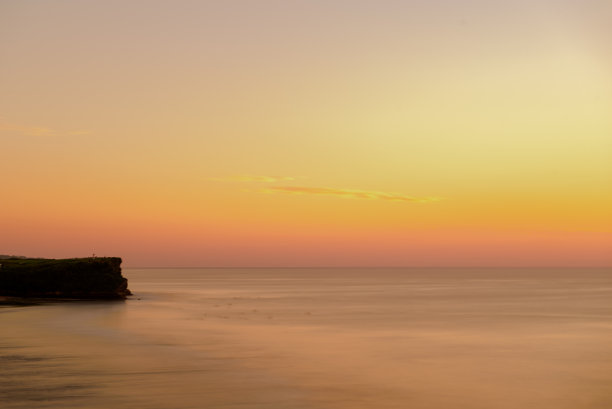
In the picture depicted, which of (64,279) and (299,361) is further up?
(64,279)

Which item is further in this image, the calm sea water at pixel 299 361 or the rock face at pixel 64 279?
the rock face at pixel 64 279

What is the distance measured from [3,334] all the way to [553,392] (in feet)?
109

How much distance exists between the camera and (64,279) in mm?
80125

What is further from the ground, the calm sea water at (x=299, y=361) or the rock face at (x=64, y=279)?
the rock face at (x=64, y=279)

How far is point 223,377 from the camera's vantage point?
27891 mm

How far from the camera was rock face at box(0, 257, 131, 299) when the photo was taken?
78250 mm

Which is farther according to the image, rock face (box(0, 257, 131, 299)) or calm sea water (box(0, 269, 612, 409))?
rock face (box(0, 257, 131, 299))

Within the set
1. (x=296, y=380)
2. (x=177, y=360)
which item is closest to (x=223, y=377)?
(x=296, y=380)

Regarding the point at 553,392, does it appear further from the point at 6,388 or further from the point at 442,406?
the point at 6,388

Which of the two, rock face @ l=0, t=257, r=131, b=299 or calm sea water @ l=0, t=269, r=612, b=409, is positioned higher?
rock face @ l=0, t=257, r=131, b=299

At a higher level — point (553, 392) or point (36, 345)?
point (36, 345)

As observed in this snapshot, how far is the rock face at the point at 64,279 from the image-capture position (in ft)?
257

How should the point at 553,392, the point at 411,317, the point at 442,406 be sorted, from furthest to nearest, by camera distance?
the point at 411,317 < the point at 553,392 < the point at 442,406

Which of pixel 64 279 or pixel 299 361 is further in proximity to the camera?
pixel 64 279
